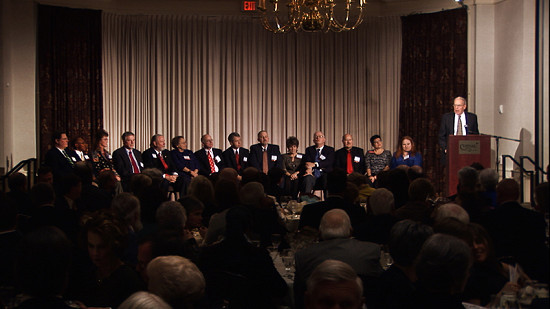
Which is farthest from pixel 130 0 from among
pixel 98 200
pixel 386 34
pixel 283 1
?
pixel 98 200

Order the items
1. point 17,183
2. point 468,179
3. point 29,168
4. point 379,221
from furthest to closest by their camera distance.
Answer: point 29,168 < point 17,183 < point 468,179 < point 379,221

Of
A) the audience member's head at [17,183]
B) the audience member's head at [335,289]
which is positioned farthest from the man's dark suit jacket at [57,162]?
the audience member's head at [335,289]

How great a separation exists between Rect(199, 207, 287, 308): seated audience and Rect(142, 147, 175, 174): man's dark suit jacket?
764 centimetres

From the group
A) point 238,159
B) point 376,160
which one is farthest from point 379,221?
point 238,159

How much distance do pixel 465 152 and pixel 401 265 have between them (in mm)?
6502

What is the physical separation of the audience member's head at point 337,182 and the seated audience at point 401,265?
2.30 meters

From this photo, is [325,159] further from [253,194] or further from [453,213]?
[453,213]

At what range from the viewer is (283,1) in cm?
1327

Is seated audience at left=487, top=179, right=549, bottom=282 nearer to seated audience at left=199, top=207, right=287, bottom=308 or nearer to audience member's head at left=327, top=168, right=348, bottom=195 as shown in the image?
audience member's head at left=327, top=168, right=348, bottom=195

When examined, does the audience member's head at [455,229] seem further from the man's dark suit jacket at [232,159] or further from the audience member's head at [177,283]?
the man's dark suit jacket at [232,159]

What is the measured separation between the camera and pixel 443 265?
8.69 feet

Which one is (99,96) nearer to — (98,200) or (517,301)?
(98,200)

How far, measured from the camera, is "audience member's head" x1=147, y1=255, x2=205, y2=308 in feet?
→ 8.24

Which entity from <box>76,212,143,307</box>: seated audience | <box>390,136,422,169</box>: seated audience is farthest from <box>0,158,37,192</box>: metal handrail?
<box>76,212,143,307</box>: seated audience
